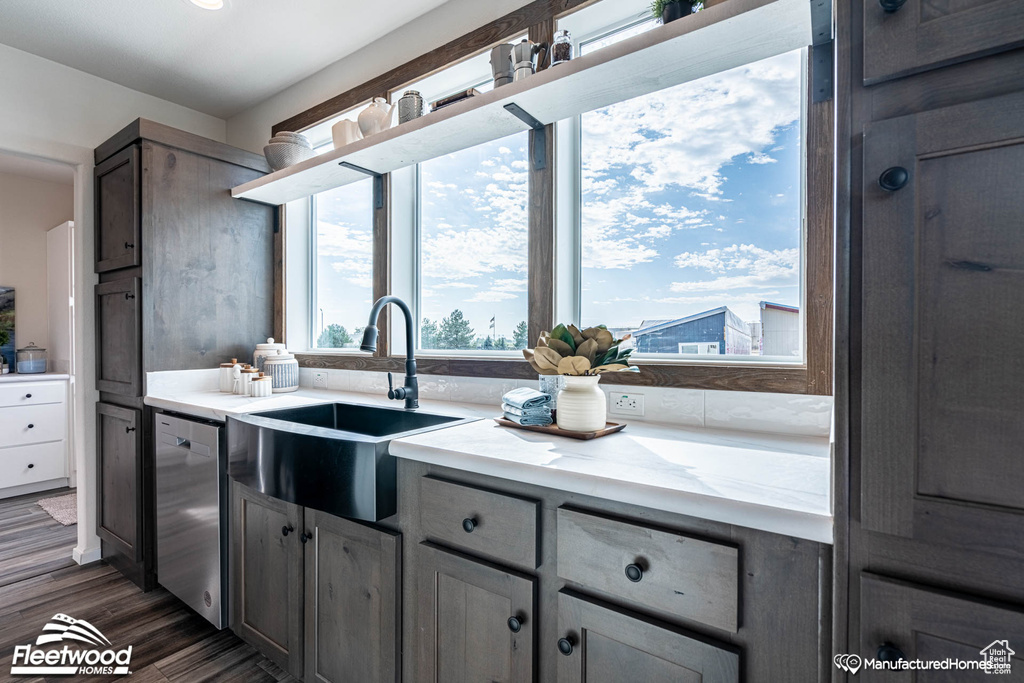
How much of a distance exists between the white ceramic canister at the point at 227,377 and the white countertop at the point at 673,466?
5.28 feet

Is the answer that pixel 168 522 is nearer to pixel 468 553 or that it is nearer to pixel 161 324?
pixel 161 324

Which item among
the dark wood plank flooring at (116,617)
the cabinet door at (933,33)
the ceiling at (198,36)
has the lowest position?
the dark wood plank flooring at (116,617)

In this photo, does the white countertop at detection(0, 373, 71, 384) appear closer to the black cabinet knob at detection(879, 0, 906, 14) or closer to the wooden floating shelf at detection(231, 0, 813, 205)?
the wooden floating shelf at detection(231, 0, 813, 205)

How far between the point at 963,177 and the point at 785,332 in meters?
0.84

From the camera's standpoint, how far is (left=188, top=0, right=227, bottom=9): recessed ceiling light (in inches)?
82.0

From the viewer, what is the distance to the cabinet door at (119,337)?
2365 millimetres

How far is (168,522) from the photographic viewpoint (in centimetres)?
216

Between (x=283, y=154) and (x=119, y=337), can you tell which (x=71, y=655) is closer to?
(x=119, y=337)

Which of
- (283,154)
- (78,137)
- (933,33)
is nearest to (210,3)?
(283,154)

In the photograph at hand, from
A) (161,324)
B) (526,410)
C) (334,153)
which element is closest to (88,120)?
(161,324)

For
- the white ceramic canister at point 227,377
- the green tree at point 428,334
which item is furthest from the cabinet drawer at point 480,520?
the white ceramic canister at point 227,377

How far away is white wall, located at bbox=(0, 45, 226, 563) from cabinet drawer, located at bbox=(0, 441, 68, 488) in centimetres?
160

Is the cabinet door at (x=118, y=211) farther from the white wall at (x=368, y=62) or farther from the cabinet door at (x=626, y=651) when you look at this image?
the cabinet door at (x=626, y=651)

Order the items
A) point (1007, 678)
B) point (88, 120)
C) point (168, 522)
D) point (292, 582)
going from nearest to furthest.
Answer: point (1007, 678)
point (292, 582)
point (168, 522)
point (88, 120)
